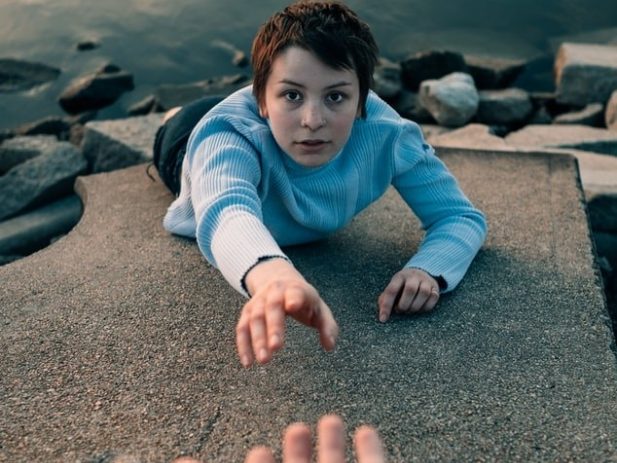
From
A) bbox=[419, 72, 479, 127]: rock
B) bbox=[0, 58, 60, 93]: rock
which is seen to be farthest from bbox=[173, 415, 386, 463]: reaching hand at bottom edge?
bbox=[0, 58, 60, 93]: rock

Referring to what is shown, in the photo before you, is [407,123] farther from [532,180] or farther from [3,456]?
[3,456]

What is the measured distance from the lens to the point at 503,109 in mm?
4770

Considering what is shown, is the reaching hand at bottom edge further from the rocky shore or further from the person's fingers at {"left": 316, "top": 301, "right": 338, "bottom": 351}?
the rocky shore

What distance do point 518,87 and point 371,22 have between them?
144cm

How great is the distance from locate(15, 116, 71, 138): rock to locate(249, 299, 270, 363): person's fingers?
3.71m

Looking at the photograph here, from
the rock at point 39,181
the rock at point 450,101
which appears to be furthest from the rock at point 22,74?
the rock at point 450,101

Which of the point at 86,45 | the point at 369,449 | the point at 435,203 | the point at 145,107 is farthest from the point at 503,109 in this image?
the point at 369,449

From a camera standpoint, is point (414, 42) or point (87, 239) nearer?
point (87, 239)

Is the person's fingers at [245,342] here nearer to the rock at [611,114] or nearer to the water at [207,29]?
the rock at [611,114]

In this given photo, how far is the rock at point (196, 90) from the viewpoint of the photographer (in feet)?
16.8

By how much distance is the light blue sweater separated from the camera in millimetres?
2045

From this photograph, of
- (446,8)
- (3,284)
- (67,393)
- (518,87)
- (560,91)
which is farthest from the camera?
(446,8)

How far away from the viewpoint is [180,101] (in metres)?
5.12

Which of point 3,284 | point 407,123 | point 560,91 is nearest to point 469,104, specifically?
point 560,91
